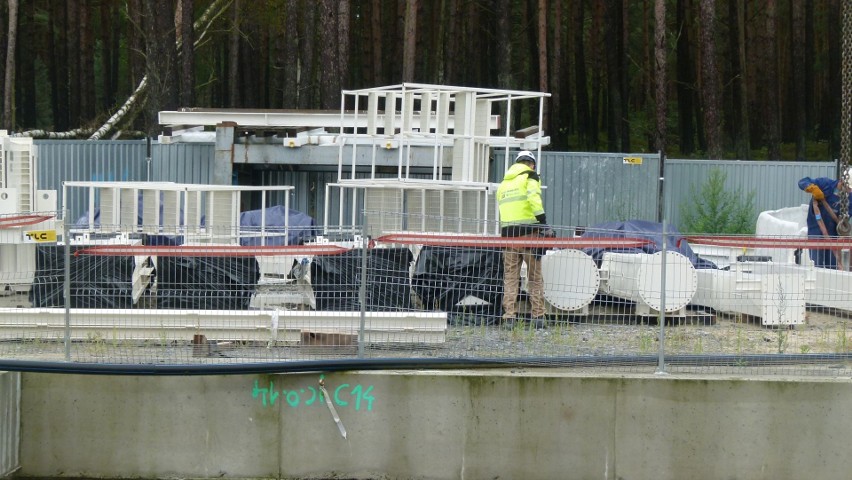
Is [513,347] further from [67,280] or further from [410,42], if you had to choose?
[410,42]

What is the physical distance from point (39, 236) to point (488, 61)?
136 feet

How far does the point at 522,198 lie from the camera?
1199cm

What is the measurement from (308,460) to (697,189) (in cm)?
1545

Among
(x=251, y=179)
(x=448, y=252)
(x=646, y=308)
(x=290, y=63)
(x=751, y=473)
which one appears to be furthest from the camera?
(x=290, y=63)

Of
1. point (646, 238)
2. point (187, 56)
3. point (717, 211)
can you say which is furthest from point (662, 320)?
point (187, 56)

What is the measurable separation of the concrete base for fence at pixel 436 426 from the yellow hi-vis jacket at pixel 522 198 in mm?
3936

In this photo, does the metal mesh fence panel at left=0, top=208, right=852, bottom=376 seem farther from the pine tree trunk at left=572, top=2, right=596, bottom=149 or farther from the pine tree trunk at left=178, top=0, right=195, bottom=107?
the pine tree trunk at left=572, top=2, right=596, bottom=149

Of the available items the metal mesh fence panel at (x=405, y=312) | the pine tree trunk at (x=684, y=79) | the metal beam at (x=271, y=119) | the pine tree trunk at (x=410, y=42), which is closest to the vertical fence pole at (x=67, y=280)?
the metal mesh fence panel at (x=405, y=312)

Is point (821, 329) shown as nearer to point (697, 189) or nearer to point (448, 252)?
point (448, 252)

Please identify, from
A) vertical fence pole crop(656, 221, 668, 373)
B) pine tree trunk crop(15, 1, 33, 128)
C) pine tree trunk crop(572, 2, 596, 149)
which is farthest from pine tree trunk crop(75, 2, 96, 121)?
vertical fence pole crop(656, 221, 668, 373)

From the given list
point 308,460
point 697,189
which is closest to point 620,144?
point 697,189

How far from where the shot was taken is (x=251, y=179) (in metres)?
21.1

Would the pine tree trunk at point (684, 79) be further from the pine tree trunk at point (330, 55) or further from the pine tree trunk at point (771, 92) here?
the pine tree trunk at point (330, 55)

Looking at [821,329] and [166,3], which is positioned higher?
[166,3]
